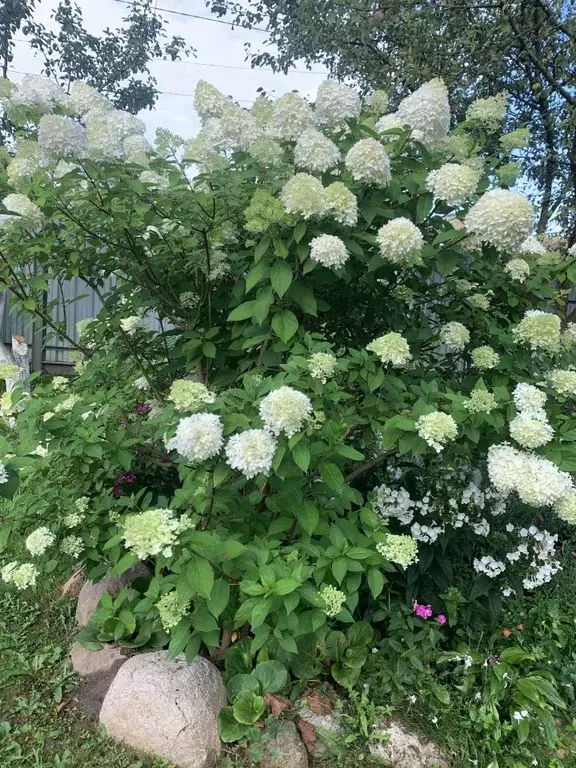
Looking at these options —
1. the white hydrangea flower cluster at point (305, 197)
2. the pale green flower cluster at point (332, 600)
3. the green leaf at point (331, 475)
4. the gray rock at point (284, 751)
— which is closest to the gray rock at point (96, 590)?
the gray rock at point (284, 751)

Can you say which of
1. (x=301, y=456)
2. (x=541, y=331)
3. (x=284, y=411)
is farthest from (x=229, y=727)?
(x=541, y=331)

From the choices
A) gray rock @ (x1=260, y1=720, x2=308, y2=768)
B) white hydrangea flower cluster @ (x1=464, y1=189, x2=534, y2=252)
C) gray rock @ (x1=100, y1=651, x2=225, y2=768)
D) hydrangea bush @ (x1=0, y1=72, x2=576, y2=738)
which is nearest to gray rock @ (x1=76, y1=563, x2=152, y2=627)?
hydrangea bush @ (x1=0, y1=72, x2=576, y2=738)

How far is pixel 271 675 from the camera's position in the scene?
2289 millimetres

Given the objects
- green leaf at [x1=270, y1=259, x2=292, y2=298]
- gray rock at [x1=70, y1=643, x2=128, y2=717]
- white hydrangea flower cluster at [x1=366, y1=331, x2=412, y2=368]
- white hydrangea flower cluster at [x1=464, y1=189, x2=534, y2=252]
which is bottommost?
gray rock at [x1=70, y1=643, x2=128, y2=717]

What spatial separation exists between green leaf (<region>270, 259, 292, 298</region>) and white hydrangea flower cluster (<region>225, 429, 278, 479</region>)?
596 mm

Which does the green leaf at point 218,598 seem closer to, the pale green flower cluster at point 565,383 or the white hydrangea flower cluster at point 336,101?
the pale green flower cluster at point 565,383

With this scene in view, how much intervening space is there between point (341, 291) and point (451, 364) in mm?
659

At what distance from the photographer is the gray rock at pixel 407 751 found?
7.03ft

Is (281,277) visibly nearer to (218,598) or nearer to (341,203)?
(341,203)

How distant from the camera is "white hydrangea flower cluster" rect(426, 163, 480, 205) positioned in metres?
2.01

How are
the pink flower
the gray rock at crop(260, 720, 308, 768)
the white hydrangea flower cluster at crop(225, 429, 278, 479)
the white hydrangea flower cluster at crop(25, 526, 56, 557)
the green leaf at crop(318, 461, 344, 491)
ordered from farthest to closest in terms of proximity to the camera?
the pink flower < the white hydrangea flower cluster at crop(25, 526, 56, 557) < the gray rock at crop(260, 720, 308, 768) < the green leaf at crop(318, 461, 344, 491) < the white hydrangea flower cluster at crop(225, 429, 278, 479)

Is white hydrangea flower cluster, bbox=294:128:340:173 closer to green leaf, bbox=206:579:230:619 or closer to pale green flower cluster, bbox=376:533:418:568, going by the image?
pale green flower cluster, bbox=376:533:418:568

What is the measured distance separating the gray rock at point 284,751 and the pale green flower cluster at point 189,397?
131cm

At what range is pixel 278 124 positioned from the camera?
2285 mm
